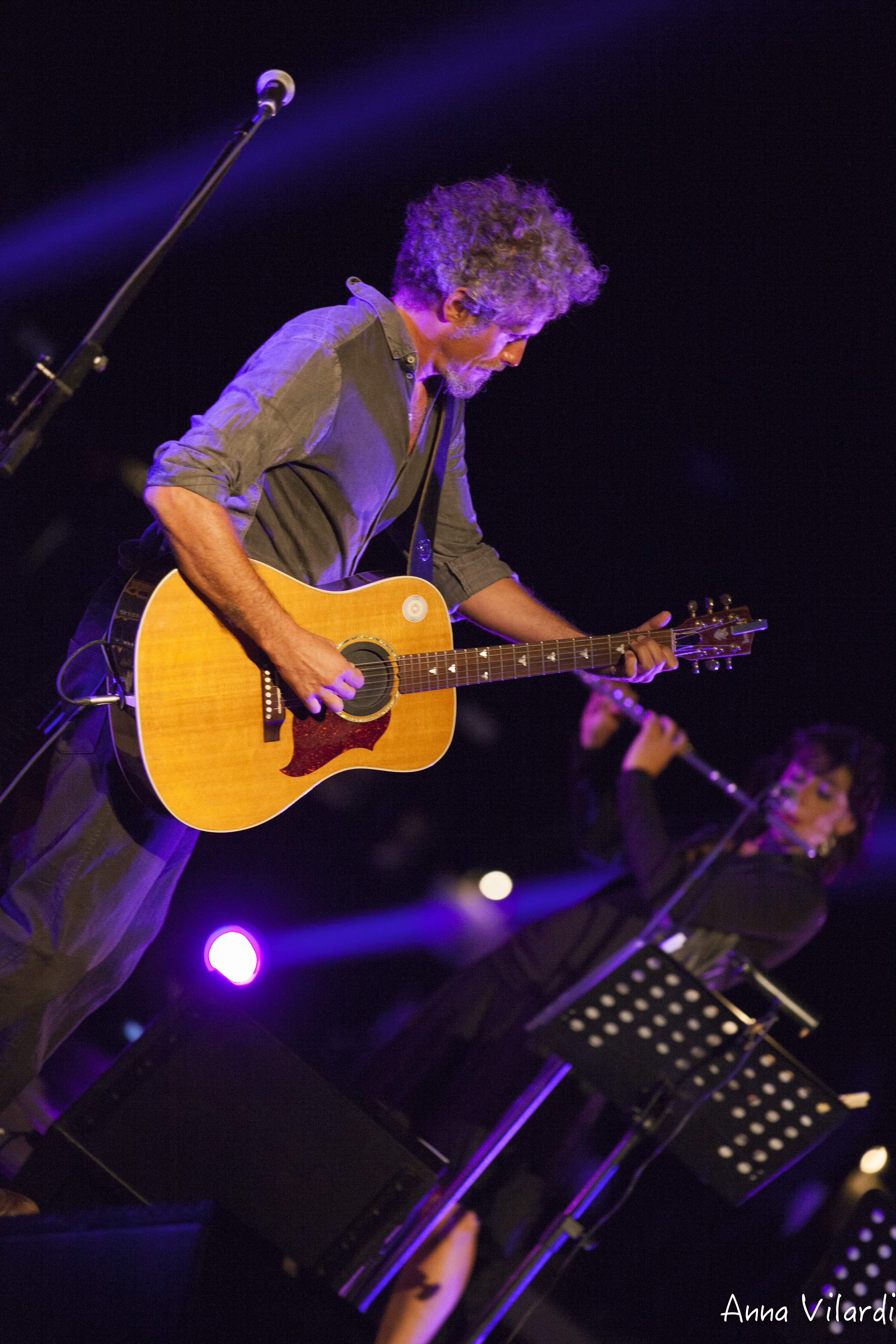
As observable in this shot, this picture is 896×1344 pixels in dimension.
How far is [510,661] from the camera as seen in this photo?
2.79 meters

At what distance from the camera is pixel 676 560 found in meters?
4.81

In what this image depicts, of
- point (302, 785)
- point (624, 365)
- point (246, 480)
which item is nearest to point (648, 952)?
point (302, 785)

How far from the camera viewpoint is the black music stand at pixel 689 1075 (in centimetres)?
325

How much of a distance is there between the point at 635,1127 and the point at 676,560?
2583 mm

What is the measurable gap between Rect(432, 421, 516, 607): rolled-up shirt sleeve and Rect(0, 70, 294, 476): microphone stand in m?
1.25

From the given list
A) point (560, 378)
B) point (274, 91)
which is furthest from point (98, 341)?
point (560, 378)

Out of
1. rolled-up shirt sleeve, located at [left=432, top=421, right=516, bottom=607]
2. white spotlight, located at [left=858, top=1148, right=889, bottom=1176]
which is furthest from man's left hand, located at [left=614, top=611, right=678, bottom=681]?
white spotlight, located at [left=858, top=1148, right=889, bottom=1176]

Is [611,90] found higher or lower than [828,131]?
lower

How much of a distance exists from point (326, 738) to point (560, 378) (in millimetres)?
2629

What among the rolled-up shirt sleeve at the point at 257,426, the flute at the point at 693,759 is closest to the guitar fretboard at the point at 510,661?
the rolled-up shirt sleeve at the point at 257,426

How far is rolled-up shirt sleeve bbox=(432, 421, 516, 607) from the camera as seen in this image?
309cm

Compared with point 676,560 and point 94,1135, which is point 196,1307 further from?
point 676,560

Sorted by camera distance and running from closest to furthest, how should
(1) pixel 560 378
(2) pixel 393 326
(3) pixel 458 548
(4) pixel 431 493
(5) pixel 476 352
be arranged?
(2) pixel 393 326
(5) pixel 476 352
(4) pixel 431 493
(3) pixel 458 548
(1) pixel 560 378

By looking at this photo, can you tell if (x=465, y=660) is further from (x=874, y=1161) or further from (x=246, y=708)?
(x=874, y=1161)
